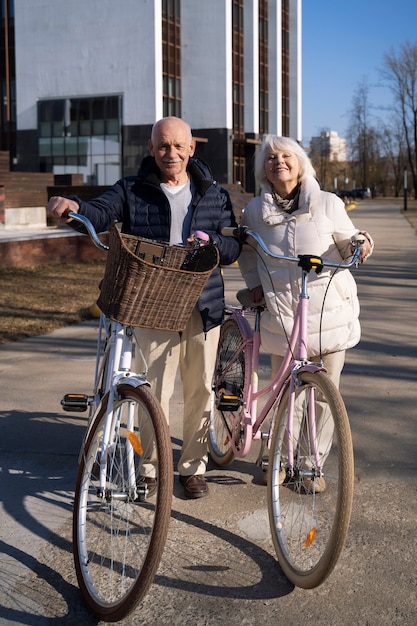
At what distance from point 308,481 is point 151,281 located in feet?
3.79

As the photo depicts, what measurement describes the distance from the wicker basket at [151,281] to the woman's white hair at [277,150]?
29.1 inches

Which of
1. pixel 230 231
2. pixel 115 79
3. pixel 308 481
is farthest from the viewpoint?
pixel 115 79

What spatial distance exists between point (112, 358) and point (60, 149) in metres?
46.4

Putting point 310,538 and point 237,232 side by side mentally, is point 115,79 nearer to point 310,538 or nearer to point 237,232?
point 237,232

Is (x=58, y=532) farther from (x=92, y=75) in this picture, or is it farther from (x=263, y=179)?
(x=92, y=75)

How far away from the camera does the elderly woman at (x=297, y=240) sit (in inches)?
164

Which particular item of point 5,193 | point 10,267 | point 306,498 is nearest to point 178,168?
point 306,498

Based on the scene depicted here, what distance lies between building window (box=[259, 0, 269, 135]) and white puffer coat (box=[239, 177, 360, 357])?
54.5 meters

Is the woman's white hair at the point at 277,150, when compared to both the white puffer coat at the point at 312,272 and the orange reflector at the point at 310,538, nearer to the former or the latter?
the white puffer coat at the point at 312,272

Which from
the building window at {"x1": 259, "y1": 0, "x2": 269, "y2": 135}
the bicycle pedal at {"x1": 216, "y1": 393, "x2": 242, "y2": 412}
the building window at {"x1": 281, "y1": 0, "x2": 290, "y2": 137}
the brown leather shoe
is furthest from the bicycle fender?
the building window at {"x1": 281, "y1": 0, "x2": 290, "y2": 137}

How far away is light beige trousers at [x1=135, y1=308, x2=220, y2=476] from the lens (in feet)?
14.2

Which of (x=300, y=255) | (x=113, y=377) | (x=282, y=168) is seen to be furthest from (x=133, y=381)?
(x=282, y=168)

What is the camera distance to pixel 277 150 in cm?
416

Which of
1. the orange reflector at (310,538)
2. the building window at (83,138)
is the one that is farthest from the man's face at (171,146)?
the building window at (83,138)
